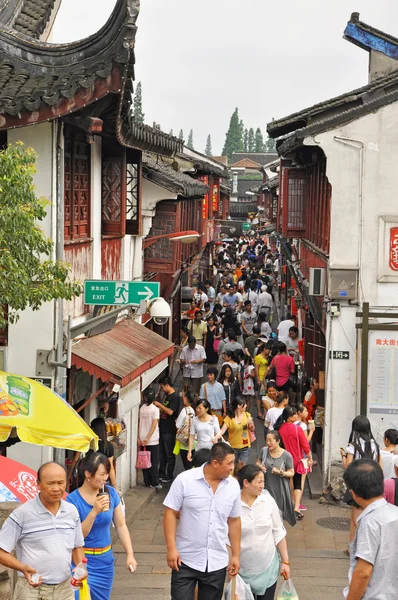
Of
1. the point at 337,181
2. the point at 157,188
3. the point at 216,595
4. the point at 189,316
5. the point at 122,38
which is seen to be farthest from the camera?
the point at 189,316

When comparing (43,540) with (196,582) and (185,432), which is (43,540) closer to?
(196,582)

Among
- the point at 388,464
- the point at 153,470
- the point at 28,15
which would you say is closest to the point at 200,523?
the point at 388,464

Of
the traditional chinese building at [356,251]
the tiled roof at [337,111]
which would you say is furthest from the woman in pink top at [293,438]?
the tiled roof at [337,111]

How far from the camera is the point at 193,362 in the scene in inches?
903

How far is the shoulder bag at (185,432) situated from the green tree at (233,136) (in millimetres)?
143276

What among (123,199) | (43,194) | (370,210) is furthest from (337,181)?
(43,194)

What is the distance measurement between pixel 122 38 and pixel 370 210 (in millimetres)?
6930

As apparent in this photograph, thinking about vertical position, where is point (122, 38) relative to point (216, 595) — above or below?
above

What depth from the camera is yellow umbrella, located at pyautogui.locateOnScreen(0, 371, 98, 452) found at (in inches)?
382

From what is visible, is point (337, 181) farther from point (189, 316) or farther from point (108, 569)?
point (189, 316)

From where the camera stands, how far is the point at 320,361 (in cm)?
2038

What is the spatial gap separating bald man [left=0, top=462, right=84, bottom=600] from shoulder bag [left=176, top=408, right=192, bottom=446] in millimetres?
8238

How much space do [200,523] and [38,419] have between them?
252cm

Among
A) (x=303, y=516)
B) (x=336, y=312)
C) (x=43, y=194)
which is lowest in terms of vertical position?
(x=303, y=516)
